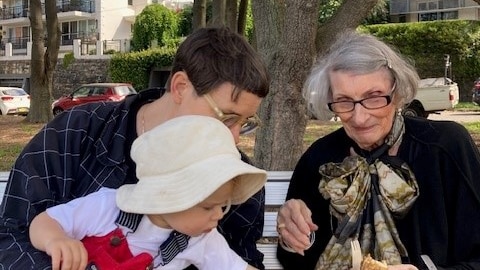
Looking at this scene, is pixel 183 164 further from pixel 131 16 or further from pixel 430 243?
pixel 131 16

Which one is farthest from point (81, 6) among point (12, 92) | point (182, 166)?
point (182, 166)

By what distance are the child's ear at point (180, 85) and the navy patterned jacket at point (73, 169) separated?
0.92 ft

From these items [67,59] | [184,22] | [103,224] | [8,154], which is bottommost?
[8,154]

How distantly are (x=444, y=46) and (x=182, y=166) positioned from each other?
28181mm

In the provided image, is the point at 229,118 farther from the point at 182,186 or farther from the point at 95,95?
the point at 95,95

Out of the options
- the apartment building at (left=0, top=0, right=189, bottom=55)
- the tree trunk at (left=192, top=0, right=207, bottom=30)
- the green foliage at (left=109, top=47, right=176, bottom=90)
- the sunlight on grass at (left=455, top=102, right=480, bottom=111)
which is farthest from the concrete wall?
the tree trunk at (left=192, top=0, right=207, bottom=30)

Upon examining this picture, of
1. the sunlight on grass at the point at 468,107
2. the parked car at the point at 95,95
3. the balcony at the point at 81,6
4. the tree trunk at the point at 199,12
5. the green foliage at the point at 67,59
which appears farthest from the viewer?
the balcony at the point at 81,6

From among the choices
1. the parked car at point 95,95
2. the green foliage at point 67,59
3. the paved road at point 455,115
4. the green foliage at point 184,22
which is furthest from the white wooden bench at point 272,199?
the green foliage at point 184,22

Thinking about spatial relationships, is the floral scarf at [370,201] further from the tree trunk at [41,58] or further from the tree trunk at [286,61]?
the tree trunk at [41,58]

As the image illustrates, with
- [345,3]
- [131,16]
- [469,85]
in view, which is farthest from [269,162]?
[131,16]

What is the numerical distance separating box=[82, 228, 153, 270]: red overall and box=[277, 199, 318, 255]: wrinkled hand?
681 millimetres

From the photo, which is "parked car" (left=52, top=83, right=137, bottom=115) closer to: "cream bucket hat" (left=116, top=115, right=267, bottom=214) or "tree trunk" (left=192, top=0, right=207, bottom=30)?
"tree trunk" (left=192, top=0, right=207, bottom=30)

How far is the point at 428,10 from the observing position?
4338 cm

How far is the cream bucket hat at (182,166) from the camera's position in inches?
69.9
